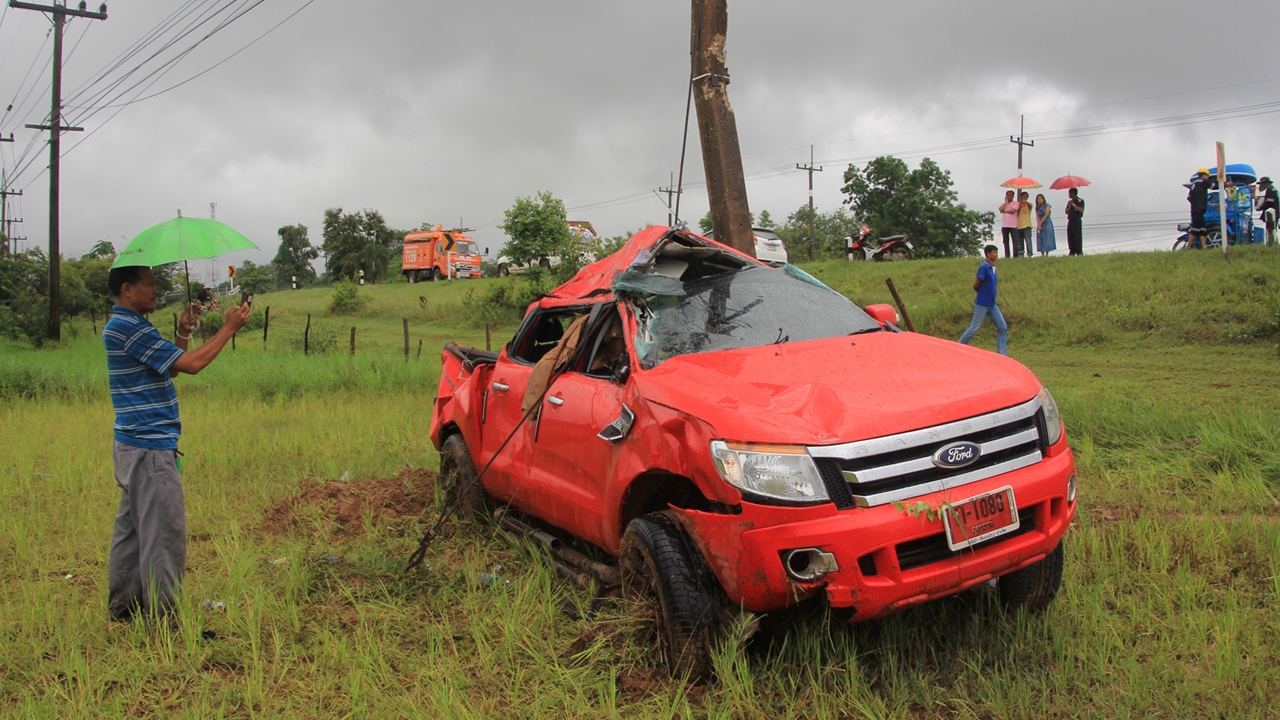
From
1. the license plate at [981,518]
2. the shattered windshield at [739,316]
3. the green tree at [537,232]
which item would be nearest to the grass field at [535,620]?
the license plate at [981,518]

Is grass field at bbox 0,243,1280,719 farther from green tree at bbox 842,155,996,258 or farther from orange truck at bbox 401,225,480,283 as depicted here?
green tree at bbox 842,155,996,258

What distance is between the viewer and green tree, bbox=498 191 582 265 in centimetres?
2978

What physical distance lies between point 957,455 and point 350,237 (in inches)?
2217

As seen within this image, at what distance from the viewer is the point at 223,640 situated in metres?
4.09

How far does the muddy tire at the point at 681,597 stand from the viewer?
3.23m

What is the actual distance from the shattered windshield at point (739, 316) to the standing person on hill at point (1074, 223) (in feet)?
51.9

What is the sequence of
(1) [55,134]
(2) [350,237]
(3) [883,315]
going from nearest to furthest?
1. (3) [883,315]
2. (1) [55,134]
3. (2) [350,237]

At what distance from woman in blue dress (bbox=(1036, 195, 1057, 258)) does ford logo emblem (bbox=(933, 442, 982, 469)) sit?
56.6ft

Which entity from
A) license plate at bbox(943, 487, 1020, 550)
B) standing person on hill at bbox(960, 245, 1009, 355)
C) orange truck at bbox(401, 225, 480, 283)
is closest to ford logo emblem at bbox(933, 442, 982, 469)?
license plate at bbox(943, 487, 1020, 550)

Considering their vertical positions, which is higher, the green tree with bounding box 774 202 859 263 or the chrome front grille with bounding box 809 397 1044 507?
the green tree with bounding box 774 202 859 263

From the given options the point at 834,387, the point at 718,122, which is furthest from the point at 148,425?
the point at 718,122

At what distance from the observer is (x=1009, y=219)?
18703 millimetres

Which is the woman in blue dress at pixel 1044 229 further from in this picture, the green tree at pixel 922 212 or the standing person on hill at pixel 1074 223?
the green tree at pixel 922 212

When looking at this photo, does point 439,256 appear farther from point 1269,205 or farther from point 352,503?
point 352,503
